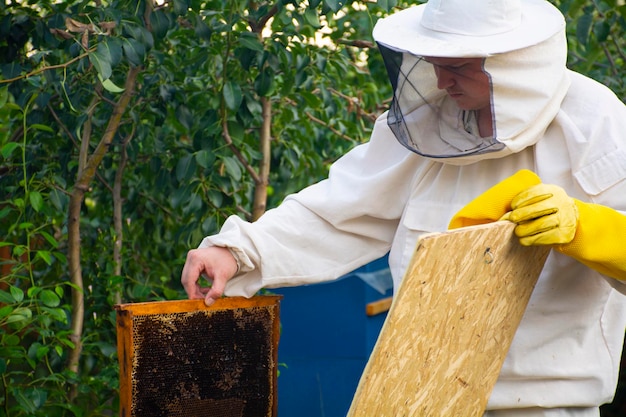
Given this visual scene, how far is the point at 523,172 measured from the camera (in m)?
1.67

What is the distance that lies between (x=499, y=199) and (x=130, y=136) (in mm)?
1593

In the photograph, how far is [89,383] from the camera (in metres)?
2.78

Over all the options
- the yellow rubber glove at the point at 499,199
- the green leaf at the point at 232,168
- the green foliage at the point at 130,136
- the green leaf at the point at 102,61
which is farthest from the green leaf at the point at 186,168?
the yellow rubber glove at the point at 499,199

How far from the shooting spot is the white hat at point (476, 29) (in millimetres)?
1729

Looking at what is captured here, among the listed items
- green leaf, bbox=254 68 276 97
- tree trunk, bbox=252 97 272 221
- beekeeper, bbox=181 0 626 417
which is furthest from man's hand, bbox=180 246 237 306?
tree trunk, bbox=252 97 272 221

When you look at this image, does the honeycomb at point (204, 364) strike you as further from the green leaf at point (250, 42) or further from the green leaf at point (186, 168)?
the green leaf at point (250, 42)

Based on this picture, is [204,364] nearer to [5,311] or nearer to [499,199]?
[5,311]

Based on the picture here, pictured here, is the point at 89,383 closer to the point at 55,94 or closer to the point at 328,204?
the point at 55,94

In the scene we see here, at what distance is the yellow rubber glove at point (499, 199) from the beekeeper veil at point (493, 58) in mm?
96

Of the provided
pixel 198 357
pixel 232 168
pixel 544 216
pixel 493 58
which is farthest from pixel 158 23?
pixel 544 216

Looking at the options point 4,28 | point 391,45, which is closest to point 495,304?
point 391,45

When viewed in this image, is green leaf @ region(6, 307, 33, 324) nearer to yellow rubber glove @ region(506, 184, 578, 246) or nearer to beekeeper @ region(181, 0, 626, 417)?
beekeeper @ region(181, 0, 626, 417)

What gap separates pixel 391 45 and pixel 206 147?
1.12 meters

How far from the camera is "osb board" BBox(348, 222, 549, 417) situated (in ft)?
4.80
